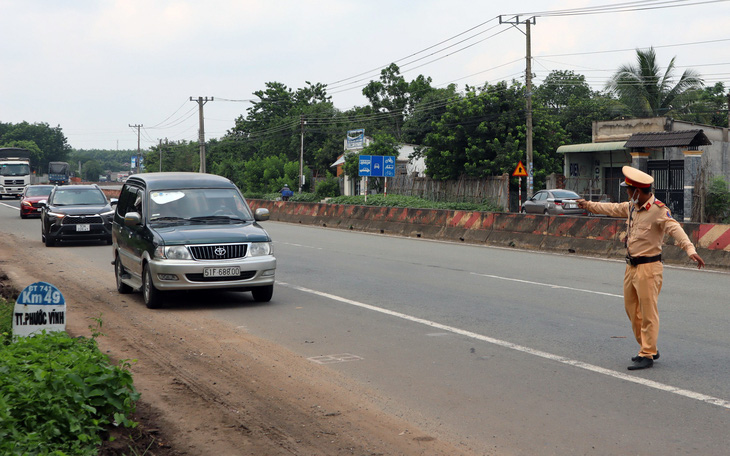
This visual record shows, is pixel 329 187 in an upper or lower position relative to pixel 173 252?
upper

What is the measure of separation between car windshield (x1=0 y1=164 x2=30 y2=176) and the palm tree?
155 ft

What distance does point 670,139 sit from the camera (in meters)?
32.4

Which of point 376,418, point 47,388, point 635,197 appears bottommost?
point 376,418

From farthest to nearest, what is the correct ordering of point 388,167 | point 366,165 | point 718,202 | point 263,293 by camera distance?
point 388,167 → point 366,165 → point 718,202 → point 263,293

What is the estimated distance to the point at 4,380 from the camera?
4.64 meters

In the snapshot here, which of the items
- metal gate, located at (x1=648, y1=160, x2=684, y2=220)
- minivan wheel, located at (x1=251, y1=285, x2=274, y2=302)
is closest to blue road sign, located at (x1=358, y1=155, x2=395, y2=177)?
metal gate, located at (x1=648, y1=160, x2=684, y2=220)

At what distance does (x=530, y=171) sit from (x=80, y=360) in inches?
1350

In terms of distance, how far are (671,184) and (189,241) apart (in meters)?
28.6

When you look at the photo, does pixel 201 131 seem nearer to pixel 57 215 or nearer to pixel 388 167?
pixel 388 167

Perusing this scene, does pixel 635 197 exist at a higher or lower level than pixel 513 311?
higher

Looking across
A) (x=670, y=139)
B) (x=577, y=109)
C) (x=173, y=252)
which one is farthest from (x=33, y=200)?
(x=577, y=109)

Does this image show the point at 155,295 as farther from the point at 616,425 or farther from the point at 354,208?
the point at 354,208

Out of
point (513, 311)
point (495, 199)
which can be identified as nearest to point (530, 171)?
point (495, 199)

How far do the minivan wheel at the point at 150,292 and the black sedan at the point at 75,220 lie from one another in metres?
10.1
